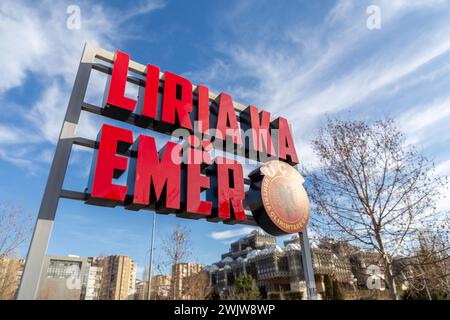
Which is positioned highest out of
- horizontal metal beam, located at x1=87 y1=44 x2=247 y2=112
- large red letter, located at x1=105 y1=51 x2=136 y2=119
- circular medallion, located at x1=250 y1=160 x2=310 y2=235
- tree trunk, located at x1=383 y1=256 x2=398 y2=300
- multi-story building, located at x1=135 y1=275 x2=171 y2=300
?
horizontal metal beam, located at x1=87 y1=44 x2=247 y2=112

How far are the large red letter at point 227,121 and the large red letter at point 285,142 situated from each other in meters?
1.99

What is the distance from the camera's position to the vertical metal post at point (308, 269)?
8829 millimetres

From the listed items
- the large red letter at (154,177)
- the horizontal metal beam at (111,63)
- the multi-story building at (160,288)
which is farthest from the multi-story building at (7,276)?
the large red letter at (154,177)

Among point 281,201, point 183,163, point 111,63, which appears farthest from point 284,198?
point 111,63

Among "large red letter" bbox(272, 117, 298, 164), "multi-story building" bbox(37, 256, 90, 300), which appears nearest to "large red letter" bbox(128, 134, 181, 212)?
"multi-story building" bbox(37, 256, 90, 300)

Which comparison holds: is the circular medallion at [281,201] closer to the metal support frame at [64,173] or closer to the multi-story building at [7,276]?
the metal support frame at [64,173]

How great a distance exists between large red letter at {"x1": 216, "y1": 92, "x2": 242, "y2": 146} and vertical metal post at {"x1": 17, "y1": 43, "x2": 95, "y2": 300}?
439 cm

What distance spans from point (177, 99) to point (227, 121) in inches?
79.6

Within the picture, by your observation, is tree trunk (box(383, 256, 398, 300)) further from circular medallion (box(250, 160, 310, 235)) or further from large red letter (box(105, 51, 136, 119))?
large red letter (box(105, 51, 136, 119))

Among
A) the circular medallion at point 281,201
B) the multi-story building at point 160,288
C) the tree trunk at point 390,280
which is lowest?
the tree trunk at point 390,280

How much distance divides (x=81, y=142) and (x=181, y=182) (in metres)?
2.80

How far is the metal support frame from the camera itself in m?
5.58
